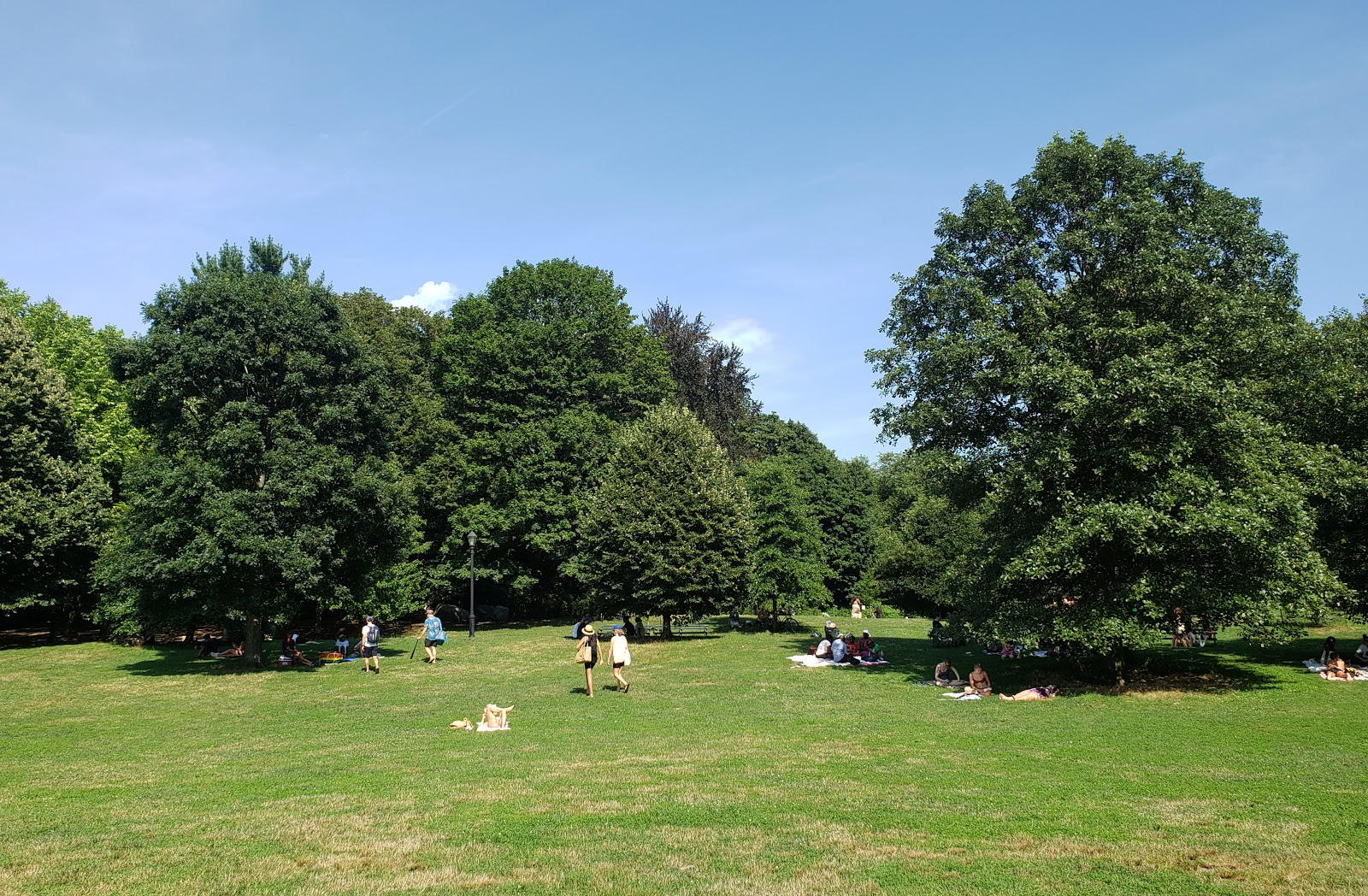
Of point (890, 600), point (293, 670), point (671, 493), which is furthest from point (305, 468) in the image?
point (890, 600)

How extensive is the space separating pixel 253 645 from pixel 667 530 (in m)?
14.1

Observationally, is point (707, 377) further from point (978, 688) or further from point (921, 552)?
point (978, 688)

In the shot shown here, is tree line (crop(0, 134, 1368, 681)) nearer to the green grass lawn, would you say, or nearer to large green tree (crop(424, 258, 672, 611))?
large green tree (crop(424, 258, 672, 611))

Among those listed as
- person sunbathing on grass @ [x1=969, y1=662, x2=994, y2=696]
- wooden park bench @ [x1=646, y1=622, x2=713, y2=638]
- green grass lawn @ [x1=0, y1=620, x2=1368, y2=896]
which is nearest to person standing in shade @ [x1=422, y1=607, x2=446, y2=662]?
green grass lawn @ [x1=0, y1=620, x2=1368, y2=896]

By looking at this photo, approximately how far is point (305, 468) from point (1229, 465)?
76.4ft

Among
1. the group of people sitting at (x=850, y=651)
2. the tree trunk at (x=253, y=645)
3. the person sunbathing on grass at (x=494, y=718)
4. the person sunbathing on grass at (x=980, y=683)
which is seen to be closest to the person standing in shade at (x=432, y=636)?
the tree trunk at (x=253, y=645)

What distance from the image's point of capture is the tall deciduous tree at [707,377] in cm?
5294

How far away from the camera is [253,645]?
26.7 m

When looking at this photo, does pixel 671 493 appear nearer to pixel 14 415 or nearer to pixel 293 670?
pixel 293 670

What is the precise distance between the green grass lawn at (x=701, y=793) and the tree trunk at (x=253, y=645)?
20.0 feet

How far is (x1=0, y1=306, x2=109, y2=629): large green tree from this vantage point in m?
32.8

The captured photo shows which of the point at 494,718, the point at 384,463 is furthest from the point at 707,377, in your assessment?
the point at 494,718

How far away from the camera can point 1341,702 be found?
53.7 ft

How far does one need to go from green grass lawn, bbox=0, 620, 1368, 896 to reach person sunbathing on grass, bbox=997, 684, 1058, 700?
0.36 meters
